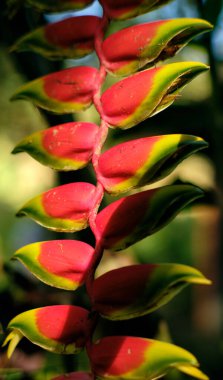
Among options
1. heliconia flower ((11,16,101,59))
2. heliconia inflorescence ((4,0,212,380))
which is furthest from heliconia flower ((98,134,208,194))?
heliconia flower ((11,16,101,59))

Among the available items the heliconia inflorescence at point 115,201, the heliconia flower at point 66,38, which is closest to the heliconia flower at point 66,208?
the heliconia inflorescence at point 115,201

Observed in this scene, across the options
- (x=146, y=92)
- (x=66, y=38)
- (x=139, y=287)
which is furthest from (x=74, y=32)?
(x=139, y=287)

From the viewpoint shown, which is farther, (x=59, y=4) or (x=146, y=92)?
(x=59, y=4)

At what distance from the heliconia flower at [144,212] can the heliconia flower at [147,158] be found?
12mm

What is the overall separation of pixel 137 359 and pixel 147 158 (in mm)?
118

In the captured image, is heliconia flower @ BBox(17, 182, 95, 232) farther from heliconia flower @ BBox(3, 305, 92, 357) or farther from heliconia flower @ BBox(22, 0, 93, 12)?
heliconia flower @ BBox(22, 0, 93, 12)

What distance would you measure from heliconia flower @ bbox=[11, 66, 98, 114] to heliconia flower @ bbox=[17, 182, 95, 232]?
0.22 feet

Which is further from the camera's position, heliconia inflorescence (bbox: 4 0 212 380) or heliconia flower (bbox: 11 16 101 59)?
heliconia flower (bbox: 11 16 101 59)

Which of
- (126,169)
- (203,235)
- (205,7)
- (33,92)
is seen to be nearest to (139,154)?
(126,169)

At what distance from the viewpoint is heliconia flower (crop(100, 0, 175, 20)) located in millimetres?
432

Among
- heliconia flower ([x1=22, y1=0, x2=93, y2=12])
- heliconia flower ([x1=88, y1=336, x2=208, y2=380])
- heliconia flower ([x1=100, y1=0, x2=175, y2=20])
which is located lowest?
heliconia flower ([x1=88, y1=336, x2=208, y2=380])

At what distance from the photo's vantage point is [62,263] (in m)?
0.38

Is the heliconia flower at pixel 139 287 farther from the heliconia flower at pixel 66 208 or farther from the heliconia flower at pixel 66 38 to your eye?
the heliconia flower at pixel 66 38

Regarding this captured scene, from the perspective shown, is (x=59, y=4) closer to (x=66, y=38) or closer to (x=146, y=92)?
(x=66, y=38)
